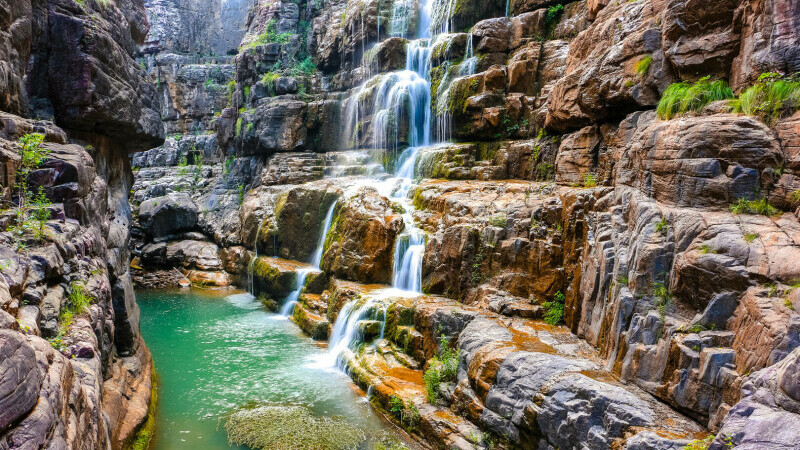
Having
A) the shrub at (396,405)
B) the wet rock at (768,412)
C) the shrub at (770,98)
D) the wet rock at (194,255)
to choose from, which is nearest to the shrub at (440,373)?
the shrub at (396,405)

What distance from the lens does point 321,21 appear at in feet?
97.8

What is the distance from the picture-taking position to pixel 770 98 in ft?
19.1

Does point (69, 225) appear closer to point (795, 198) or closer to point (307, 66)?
Answer: point (795, 198)

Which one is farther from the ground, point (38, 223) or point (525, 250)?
point (38, 223)

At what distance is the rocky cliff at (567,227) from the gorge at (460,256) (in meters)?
0.05

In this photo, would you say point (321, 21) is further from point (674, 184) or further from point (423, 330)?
point (674, 184)

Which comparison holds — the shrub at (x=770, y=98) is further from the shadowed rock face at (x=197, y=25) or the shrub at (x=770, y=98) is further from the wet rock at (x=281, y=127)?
the shadowed rock face at (x=197, y=25)

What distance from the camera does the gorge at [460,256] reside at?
17.0ft

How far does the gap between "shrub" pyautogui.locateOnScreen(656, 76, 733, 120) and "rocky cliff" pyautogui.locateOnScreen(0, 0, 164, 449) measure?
885 centimetres

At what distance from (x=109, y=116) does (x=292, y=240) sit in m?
8.54

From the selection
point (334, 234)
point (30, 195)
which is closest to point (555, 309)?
point (334, 234)

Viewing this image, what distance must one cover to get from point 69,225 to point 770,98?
423 inches

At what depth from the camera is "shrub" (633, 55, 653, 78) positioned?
860cm

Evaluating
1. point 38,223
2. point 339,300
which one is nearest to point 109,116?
point 38,223
